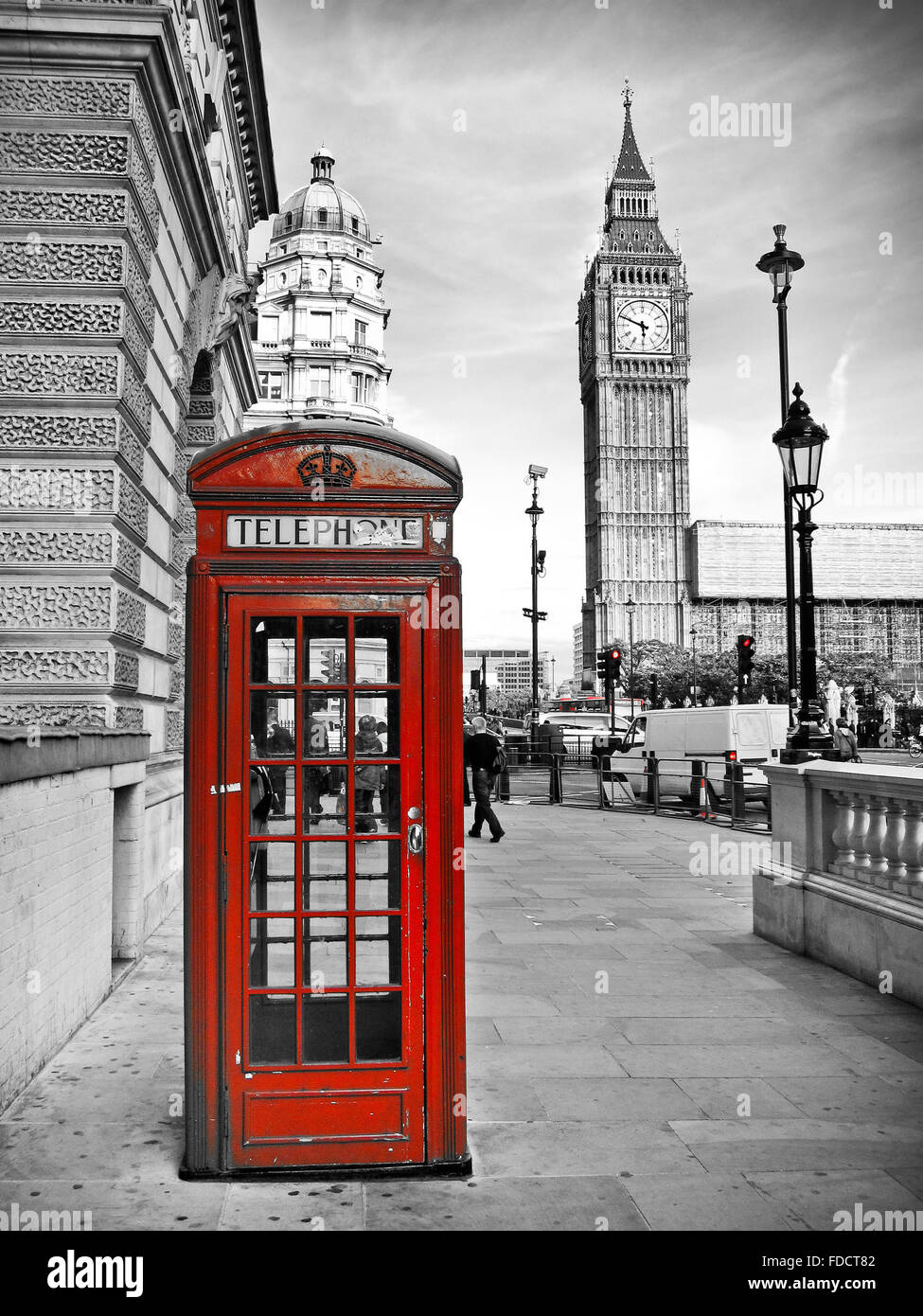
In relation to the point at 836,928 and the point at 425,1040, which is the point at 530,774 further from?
the point at 425,1040

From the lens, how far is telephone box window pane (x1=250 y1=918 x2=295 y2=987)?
421 centimetres

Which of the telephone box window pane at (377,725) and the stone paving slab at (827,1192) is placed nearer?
the stone paving slab at (827,1192)

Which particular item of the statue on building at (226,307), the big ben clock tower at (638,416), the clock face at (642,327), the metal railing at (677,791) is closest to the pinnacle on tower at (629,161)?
the big ben clock tower at (638,416)

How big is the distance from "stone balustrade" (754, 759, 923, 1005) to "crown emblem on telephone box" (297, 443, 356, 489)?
4116 mm

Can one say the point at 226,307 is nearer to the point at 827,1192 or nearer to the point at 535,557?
the point at 827,1192

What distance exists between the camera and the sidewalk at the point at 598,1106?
3.82m

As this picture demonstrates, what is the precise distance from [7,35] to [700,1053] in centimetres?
790

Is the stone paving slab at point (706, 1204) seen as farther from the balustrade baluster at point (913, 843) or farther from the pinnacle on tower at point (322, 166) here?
the pinnacle on tower at point (322, 166)

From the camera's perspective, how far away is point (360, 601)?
412 cm

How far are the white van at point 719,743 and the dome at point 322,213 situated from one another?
47.8m

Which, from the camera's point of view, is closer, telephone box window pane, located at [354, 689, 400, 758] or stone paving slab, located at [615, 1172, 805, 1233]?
stone paving slab, located at [615, 1172, 805, 1233]

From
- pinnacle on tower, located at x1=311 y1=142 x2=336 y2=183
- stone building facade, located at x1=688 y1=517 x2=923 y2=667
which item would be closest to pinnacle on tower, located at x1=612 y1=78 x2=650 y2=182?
stone building facade, located at x1=688 y1=517 x2=923 y2=667

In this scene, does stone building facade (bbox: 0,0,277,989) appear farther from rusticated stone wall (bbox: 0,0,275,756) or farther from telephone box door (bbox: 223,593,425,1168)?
telephone box door (bbox: 223,593,425,1168)

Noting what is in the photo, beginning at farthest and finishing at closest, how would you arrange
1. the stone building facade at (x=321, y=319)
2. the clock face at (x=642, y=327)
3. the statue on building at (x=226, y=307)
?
the clock face at (x=642, y=327), the stone building facade at (x=321, y=319), the statue on building at (x=226, y=307)
